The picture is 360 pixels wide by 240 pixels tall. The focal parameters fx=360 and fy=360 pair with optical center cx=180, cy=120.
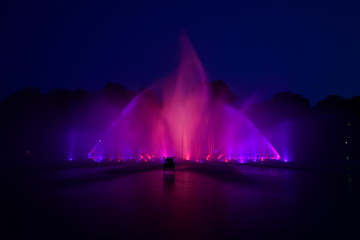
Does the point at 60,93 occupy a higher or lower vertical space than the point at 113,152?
higher

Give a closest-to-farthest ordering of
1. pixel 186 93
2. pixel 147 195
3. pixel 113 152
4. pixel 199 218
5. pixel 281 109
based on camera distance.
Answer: pixel 199 218 < pixel 147 195 < pixel 186 93 < pixel 113 152 < pixel 281 109

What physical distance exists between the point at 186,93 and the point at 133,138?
16824 mm

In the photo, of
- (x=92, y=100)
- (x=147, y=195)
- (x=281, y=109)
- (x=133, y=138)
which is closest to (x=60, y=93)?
(x=92, y=100)

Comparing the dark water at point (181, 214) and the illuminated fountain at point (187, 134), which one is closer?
the dark water at point (181, 214)

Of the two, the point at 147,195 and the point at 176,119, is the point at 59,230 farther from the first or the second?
the point at 176,119

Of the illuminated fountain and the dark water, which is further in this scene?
the illuminated fountain

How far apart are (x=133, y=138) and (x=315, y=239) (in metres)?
59.9

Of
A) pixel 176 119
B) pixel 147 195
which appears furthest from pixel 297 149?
pixel 147 195

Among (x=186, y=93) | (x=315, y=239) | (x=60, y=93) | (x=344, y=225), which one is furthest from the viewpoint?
(x=60, y=93)

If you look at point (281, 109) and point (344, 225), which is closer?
point (344, 225)

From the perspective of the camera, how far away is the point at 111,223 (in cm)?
873

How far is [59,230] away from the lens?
8.05 metres

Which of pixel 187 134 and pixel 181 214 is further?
pixel 187 134

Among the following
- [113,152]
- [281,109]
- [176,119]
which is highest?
[281,109]
